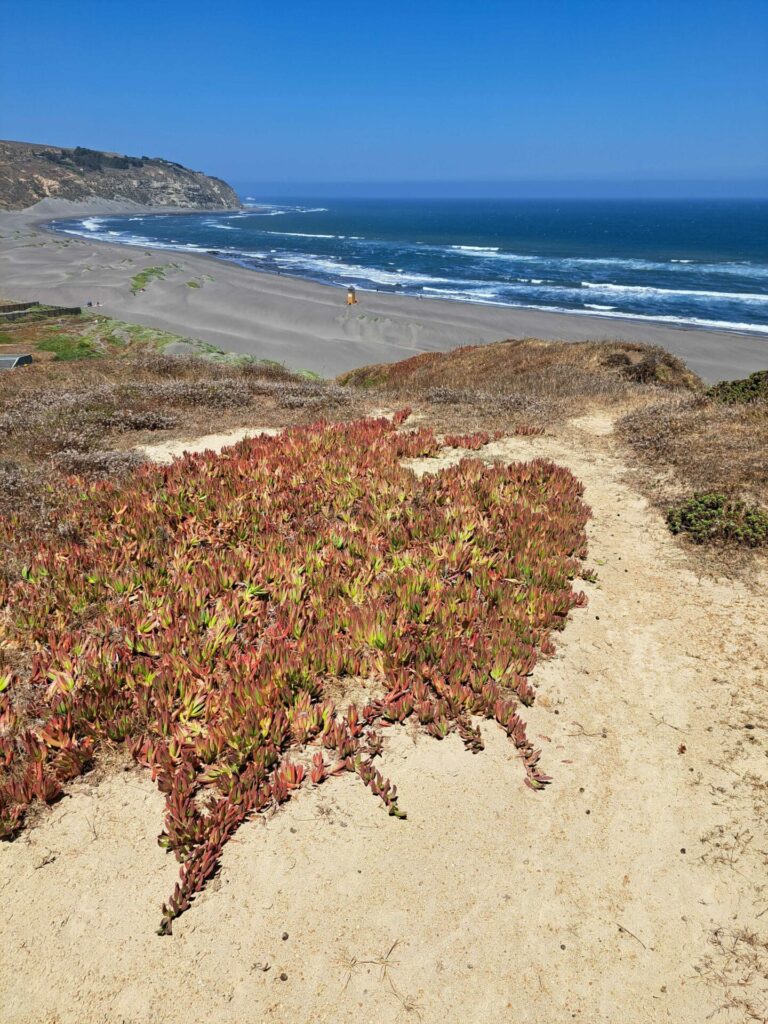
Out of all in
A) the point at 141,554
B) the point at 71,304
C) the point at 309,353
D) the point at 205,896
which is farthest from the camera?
the point at 71,304

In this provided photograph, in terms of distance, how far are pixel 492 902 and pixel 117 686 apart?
3.61 meters

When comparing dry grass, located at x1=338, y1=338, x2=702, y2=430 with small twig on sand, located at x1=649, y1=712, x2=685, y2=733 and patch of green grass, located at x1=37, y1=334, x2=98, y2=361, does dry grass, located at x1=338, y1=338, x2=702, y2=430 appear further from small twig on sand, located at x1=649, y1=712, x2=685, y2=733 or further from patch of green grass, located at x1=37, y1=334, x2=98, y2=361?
patch of green grass, located at x1=37, y1=334, x2=98, y2=361

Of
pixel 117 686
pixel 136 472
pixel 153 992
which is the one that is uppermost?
pixel 136 472

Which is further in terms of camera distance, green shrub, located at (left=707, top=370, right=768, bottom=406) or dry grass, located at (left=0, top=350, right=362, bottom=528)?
green shrub, located at (left=707, top=370, right=768, bottom=406)

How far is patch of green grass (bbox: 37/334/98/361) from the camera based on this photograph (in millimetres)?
27922

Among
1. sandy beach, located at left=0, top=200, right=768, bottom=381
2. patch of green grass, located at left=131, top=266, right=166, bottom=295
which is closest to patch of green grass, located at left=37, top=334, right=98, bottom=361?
sandy beach, located at left=0, top=200, right=768, bottom=381

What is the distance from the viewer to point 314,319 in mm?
43750

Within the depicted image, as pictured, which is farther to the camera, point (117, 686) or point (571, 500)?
point (571, 500)

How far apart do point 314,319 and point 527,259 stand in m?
52.9

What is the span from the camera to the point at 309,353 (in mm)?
36500

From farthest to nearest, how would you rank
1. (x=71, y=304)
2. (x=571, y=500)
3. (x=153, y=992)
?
(x=71, y=304) < (x=571, y=500) < (x=153, y=992)

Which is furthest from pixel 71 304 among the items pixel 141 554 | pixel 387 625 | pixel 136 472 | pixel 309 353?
pixel 387 625

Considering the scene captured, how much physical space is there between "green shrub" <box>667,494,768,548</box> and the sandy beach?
25.8m

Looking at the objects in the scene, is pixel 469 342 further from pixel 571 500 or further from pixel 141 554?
pixel 141 554
